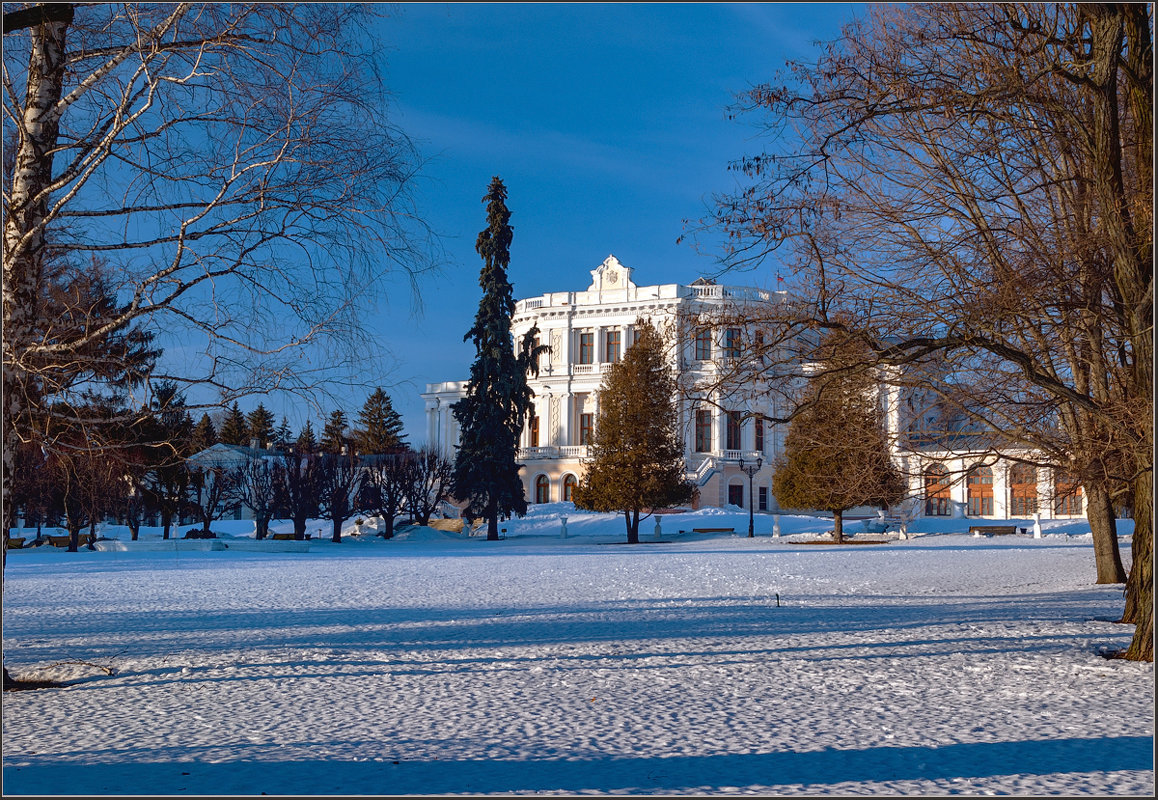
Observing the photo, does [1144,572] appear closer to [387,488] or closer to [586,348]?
[387,488]

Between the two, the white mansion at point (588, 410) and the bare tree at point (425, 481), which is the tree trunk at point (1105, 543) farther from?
the white mansion at point (588, 410)

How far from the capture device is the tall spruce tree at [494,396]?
152ft

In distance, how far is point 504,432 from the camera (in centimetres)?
4738

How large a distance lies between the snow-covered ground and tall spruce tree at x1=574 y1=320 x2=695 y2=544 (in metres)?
22.2

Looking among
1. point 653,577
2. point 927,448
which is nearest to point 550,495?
point 653,577

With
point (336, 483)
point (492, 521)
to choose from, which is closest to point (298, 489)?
point (336, 483)

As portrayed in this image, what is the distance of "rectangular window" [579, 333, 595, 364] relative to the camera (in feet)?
241

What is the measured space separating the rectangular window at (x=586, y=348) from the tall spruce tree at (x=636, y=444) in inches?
1249

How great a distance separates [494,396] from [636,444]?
372 inches

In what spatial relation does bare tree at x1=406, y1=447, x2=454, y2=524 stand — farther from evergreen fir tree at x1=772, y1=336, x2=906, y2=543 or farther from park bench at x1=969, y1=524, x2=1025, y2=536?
evergreen fir tree at x1=772, y1=336, x2=906, y2=543

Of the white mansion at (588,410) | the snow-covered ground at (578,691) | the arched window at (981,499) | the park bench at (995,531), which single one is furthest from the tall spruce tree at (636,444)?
the arched window at (981,499)

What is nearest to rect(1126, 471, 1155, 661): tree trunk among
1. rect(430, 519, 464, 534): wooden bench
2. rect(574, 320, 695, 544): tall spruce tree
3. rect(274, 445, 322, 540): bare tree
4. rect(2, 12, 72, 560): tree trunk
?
rect(2, 12, 72, 560): tree trunk

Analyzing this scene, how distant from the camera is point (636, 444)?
135ft

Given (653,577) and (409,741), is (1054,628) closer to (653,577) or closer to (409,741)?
(409,741)
